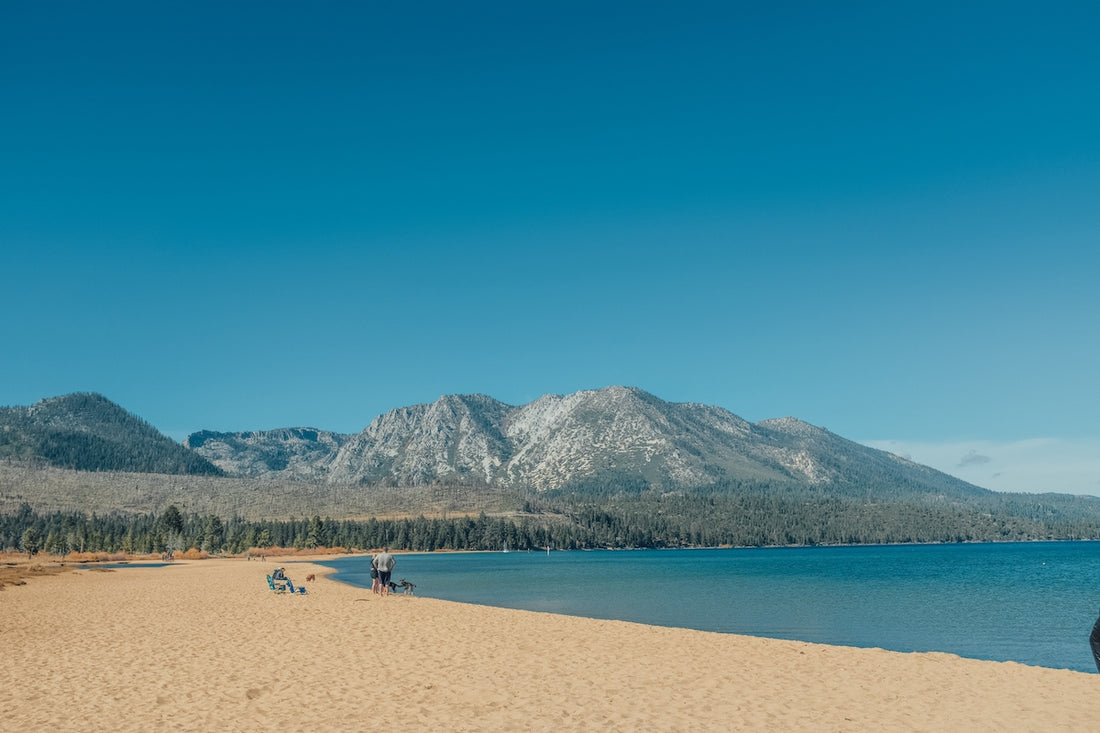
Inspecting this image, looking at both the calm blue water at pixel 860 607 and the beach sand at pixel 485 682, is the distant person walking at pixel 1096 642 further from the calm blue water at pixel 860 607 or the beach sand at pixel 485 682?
the calm blue water at pixel 860 607

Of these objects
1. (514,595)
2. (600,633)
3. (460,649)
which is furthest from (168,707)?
(514,595)

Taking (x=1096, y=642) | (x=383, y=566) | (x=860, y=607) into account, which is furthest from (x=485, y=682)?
(x=860, y=607)

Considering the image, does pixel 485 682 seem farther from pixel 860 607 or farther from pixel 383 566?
pixel 860 607

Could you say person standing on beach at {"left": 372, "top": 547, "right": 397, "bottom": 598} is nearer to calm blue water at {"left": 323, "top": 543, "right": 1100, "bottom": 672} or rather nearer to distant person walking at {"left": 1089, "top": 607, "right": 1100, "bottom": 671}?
calm blue water at {"left": 323, "top": 543, "right": 1100, "bottom": 672}

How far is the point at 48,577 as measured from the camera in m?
75.2

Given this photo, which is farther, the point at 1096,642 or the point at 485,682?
the point at 485,682

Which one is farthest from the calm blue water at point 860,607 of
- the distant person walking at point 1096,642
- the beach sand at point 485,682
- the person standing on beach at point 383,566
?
the distant person walking at point 1096,642

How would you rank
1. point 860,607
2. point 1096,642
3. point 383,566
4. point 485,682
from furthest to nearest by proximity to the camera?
point 860,607, point 383,566, point 485,682, point 1096,642

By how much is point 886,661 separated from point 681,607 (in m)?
33.9

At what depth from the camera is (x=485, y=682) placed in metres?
20.8

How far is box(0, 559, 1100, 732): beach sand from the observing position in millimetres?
16734

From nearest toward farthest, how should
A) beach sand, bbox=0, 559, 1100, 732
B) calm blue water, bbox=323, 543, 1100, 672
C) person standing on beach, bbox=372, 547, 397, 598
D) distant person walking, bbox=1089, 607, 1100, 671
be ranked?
distant person walking, bbox=1089, 607, 1100, 671
beach sand, bbox=0, 559, 1100, 732
calm blue water, bbox=323, 543, 1100, 672
person standing on beach, bbox=372, 547, 397, 598

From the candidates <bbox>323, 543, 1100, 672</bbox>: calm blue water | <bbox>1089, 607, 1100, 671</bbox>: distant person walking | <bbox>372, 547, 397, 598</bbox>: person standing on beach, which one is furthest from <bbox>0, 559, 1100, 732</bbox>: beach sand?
<bbox>323, 543, 1100, 672</bbox>: calm blue water

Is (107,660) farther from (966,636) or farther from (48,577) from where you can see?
(48,577)
